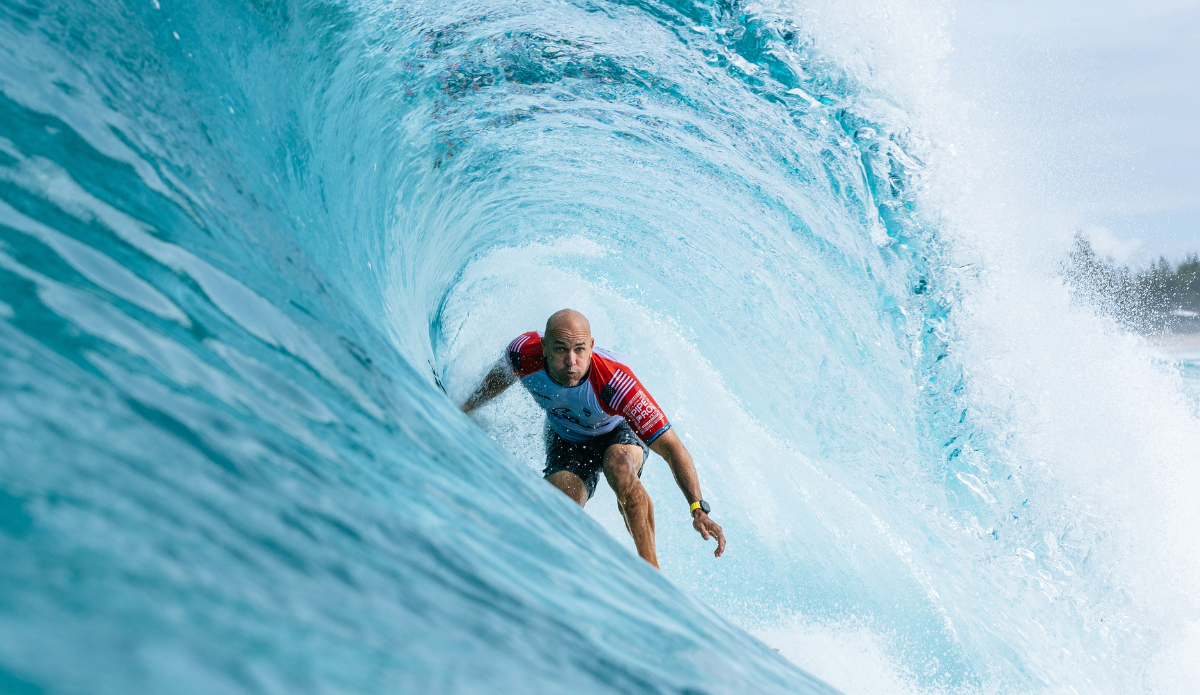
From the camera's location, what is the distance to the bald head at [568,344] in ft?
11.3

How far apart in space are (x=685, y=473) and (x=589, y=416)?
0.65m

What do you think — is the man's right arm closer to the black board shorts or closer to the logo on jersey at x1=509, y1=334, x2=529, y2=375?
the logo on jersey at x1=509, y1=334, x2=529, y2=375

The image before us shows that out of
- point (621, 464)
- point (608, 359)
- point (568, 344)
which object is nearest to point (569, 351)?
point (568, 344)

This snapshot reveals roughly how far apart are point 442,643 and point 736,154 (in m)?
4.38

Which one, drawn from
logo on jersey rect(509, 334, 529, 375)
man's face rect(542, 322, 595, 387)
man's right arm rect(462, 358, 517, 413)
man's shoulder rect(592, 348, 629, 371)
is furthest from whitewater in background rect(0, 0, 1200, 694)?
man's shoulder rect(592, 348, 629, 371)

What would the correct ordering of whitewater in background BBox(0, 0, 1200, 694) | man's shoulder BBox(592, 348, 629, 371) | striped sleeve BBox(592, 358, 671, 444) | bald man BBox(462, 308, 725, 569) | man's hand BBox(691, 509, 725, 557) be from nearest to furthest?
1. whitewater in background BBox(0, 0, 1200, 694)
2. man's hand BBox(691, 509, 725, 557)
3. bald man BBox(462, 308, 725, 569)
4. striped sleeve BBox(592, 358, 671, 444)
5. man's shoulder BBox(592, 348, 629, 371)

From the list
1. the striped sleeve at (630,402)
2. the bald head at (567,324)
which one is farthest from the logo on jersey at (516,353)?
the striped sleeve at (630,402)

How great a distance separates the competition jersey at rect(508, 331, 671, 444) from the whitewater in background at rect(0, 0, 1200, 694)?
46 cm

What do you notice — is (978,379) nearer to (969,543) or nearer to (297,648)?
(969,543)

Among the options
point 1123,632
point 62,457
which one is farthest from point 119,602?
point 1123,632

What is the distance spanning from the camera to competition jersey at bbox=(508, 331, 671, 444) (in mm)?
3553

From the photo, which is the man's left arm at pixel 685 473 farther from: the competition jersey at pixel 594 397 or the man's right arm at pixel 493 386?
the man's right arm at pixel 493 386

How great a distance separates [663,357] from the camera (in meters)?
5.60

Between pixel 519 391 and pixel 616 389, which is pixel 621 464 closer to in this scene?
pixel 616 389
